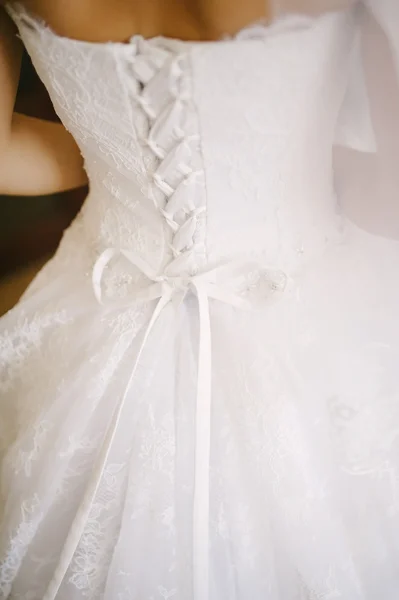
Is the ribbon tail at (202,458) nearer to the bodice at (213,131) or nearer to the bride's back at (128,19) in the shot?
the bodice at (213,131)

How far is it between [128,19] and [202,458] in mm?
389

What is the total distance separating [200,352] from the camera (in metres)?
0.49

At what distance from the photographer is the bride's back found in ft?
1.47

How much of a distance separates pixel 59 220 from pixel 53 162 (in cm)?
30

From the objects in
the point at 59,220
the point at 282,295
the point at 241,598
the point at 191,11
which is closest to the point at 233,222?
the point at 282,295

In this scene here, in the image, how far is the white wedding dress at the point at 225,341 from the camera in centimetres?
46

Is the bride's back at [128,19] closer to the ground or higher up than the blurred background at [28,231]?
higher up

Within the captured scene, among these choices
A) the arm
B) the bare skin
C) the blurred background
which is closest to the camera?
the bare skin

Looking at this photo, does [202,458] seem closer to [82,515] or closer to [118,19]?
[82,515]

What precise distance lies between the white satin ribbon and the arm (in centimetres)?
15

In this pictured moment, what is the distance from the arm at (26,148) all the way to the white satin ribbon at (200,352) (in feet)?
0.50

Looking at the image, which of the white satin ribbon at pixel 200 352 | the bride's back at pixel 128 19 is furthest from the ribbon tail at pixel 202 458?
the bride's back at pixel 128 19

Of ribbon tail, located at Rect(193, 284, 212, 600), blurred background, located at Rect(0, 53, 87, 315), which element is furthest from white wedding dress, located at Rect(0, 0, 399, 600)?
blurred background, located at Rect(0, 53, 87, 315)

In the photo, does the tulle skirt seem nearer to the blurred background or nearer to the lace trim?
the lace trim
